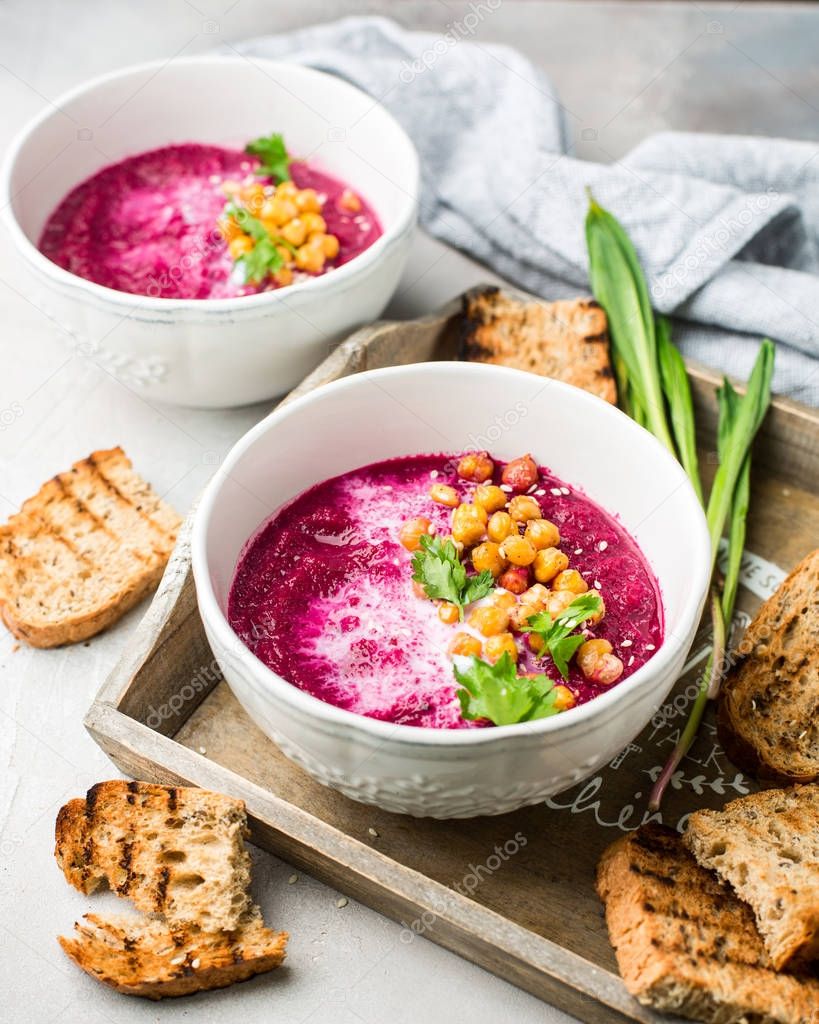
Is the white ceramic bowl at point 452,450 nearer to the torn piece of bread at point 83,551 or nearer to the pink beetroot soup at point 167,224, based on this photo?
the torn piece of bread at point 83,551

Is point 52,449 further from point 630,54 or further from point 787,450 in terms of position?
point 630,54

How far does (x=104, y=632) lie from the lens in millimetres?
3223

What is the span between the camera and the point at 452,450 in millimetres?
3104

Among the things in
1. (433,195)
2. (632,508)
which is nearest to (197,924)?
(632,508)

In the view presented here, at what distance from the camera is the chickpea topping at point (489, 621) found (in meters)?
2.53

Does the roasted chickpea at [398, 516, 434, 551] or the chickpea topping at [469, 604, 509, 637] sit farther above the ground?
the roasted chickpea at [398, 516, 434, 551]

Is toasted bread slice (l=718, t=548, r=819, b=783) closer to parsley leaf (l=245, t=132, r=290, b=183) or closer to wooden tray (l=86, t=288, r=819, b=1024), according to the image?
wooden tray (l=86, t=288, r=819, b=1024)

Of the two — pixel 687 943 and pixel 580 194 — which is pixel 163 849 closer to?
pixel 687 943

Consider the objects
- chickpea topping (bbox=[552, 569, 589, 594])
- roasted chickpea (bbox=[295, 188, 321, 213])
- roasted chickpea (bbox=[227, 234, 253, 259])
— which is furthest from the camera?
roasted chickpea (bbox=[295, 188, 321, 213])

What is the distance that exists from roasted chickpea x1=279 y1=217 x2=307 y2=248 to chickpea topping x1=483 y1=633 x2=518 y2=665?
5.38 feet

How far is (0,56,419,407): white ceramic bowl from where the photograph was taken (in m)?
3.30

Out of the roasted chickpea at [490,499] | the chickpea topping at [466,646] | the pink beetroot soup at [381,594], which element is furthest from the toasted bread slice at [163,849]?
the roasted chickpea at [490,499]

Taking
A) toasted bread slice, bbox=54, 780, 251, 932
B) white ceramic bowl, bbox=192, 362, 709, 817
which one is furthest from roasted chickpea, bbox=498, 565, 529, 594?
toasted bread slice, bbox=54, 780, 251, 932

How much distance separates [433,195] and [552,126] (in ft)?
1.68
